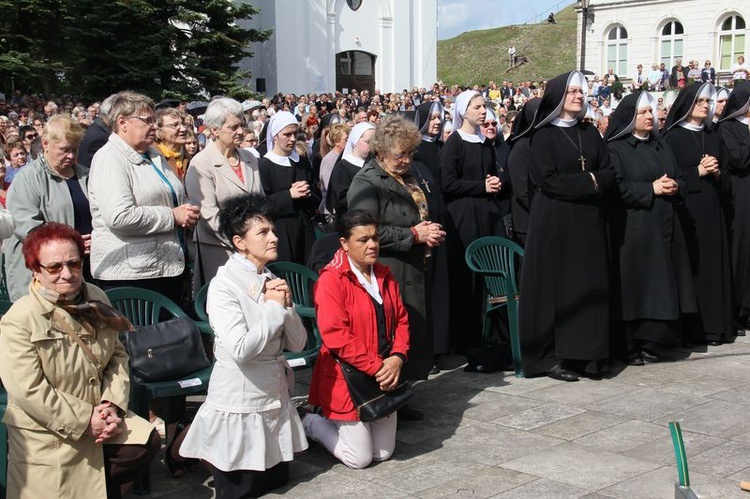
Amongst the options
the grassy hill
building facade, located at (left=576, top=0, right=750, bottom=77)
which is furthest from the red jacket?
the grassy hill

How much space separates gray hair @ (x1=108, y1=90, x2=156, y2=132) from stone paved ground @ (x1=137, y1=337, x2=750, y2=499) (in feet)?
7.13

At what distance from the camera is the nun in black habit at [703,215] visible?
862 centimetres

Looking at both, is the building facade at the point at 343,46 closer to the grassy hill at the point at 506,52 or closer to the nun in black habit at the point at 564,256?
the grassy hill at the point at 506,52

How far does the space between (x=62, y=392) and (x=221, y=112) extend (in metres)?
2.93

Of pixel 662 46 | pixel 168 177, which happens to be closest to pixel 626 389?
pixel 168 177

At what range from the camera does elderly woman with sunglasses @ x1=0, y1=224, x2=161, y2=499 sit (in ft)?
15.0

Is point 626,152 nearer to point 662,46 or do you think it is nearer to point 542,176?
point 542,176

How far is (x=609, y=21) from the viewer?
56.3 meters

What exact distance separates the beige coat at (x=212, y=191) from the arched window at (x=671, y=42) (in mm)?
51056

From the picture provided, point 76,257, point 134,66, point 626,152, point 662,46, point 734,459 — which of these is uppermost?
point 662,46

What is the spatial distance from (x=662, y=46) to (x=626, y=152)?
49749 mm

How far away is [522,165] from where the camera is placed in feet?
27.0

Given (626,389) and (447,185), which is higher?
(447,185)

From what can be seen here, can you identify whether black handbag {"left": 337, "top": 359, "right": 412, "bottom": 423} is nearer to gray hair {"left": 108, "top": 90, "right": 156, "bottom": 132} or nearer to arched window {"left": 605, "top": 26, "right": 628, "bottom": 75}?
gray hair {"left": 108, "top": 90, "right": 156, "bottom": 132}
